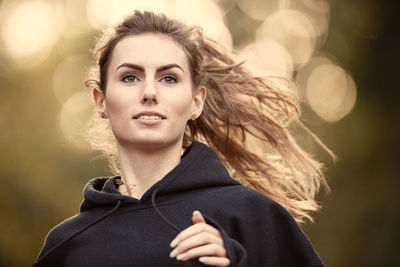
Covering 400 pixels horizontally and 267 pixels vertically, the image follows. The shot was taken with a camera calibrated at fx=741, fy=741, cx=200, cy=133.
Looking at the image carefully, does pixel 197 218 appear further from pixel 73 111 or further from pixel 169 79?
pixel 73 111

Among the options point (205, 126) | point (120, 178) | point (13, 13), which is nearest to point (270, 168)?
point (205, 126)

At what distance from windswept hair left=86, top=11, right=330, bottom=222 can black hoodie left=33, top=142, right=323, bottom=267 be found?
36.4 inches

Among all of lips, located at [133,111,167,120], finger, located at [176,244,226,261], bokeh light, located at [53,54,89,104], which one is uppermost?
bokeh light, located at [53,54,89,104]

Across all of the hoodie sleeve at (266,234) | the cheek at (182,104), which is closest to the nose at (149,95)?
the cheek at (182,104)

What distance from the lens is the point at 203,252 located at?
11.3ft

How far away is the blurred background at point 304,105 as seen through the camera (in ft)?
44.3

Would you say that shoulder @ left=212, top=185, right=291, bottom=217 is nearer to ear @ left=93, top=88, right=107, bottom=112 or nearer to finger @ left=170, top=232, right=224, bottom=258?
finger @ left=170, top=232, right=224, bottom=258

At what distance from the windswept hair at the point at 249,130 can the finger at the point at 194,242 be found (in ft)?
5.70

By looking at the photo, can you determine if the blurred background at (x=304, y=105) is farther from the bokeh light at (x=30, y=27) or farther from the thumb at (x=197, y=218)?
the thumb at (x=197, y=218)

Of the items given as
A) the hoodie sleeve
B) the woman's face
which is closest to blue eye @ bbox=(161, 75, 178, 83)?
the woman's face

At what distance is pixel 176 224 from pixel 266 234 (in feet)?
1.66

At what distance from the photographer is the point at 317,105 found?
1650cm

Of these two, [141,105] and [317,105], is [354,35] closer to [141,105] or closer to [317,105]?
[317,105]

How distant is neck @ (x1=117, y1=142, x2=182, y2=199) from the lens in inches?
174
